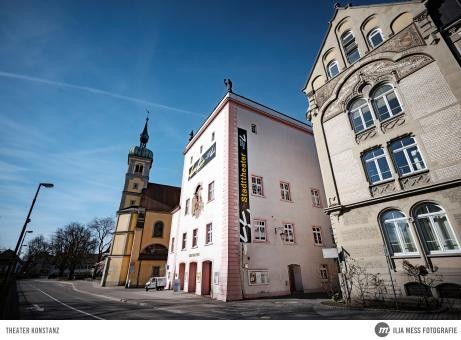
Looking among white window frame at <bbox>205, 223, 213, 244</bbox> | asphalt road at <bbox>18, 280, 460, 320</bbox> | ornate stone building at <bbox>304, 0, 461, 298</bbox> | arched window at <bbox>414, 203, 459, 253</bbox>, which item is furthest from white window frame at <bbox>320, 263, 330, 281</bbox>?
arched window at <bbox>414, 203, 459, 253</bbox>

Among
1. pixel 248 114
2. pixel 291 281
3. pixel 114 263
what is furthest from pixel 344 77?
pixel 114 263

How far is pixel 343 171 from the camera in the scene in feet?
43.5

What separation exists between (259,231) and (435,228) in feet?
33.1

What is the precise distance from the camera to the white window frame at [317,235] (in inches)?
757

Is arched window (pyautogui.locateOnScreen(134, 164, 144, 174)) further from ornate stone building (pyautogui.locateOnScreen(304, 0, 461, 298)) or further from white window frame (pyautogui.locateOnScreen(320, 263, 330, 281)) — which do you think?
ornate stone building (pyautogui.locateOnScreen(304, 0, 461, 298))

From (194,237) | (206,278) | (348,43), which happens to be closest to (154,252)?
(194,237)

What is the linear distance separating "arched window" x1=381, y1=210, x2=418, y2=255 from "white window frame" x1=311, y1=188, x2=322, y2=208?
1007 cm

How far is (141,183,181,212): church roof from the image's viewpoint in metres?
37.5

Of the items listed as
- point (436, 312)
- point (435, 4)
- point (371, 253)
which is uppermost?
point (435, 4)

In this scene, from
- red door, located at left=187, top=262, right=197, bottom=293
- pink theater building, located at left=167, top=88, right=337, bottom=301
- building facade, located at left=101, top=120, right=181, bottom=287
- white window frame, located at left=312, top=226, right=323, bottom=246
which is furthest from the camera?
building facade, located at left=101, top=120, right=181, bottom=287

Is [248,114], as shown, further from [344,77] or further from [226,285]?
[226,285]

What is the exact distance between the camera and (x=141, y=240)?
33.5 m

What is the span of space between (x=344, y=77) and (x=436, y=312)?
13050 millimetres

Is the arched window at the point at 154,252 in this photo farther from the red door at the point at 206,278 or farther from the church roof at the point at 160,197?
the red door at the point at 206,278
